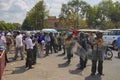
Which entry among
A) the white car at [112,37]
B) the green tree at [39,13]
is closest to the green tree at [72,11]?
the green tree at [39,13]

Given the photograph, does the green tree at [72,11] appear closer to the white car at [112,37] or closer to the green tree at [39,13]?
the green tree at [39,13]

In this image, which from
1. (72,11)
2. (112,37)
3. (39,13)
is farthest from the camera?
(72,11)

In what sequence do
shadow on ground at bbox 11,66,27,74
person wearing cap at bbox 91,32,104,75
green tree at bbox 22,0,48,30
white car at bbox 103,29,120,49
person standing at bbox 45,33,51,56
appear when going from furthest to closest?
1. green tree at bbox 22,0,48,30
2. white car at bbox 103,29,120,49
3. person standing at bbox 45,33,51,56
4. shadow on ground at bbox 11,66,27,74
5. person wearing cap at bbox 91,32,104,75

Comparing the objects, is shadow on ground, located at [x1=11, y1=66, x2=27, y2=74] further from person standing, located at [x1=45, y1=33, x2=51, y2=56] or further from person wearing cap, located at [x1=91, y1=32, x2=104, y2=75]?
person standing, located at [x1=45, y1=33, x2=51, y2=56]

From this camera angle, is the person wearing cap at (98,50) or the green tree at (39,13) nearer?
the person wearing cap at (98,50)

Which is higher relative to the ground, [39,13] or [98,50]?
[39,13]

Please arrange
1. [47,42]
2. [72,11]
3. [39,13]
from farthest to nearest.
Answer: [72,11] → [39,13] → [47,42]

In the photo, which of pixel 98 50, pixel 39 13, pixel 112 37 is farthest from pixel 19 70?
pixel 39 13

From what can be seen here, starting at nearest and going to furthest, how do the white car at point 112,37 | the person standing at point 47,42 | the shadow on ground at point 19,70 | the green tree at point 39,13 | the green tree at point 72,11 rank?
the shadow on ground at point 19,70, the person standing at point 47,42, the white car at point 112,37, the green tree at point 39,13, the green tree at point 72,11

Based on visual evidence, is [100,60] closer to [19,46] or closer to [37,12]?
[19,46]

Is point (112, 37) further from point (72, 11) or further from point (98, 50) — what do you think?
point (72, 11)

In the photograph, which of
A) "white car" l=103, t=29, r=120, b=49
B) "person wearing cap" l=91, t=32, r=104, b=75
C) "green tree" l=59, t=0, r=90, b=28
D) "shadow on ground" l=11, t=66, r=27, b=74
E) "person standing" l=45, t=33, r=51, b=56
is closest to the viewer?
"person wearing cap" l=91, t=32, r=104, b=75

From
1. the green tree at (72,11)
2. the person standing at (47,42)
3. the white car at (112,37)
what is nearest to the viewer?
the person standing at (47,42)

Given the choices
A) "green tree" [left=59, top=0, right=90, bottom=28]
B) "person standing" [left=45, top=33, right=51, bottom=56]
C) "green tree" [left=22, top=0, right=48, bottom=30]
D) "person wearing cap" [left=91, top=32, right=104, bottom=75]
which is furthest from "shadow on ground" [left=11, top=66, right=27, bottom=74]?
"green tree" [left=59, top=0, right=90, bottom=28]
